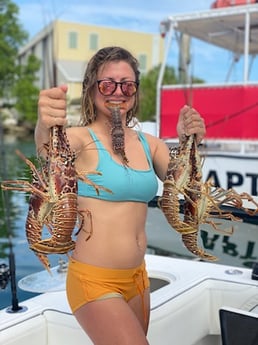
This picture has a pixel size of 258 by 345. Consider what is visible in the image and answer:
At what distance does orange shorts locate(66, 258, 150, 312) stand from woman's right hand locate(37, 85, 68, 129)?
58 centimetres

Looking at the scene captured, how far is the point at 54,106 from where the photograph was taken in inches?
67.9

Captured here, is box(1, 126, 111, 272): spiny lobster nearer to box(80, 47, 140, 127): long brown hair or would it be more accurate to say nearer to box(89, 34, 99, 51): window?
box(80, 47, 140, 127): long brown hair

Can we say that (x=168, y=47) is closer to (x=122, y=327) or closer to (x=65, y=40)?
(x=122, y=327)

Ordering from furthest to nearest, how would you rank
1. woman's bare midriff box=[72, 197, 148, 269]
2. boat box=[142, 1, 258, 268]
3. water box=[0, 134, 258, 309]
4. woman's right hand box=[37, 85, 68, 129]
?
boat box=[142, 1, 258, 268], water box=[0, 134, 258, 309], woman's bare midriff box=[72, 197, 148, 269], woman's right hand box=[37, 85, 68, 129]

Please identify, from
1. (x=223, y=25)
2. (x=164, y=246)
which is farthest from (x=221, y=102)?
(x=164, y=246)

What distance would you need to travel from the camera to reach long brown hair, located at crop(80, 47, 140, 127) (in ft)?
6.95

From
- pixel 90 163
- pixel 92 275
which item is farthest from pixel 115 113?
pixel 92 275

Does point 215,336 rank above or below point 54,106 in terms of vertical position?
below

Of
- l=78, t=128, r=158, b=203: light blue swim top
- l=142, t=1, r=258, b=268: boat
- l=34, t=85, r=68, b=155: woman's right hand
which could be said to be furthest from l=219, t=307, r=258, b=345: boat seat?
l=142, t=1, r=258, b=268: boat

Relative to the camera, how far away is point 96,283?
1944 mm

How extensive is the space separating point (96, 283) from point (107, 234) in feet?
0.61

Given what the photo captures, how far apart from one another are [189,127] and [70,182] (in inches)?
25.2

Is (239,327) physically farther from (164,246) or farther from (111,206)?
(164,246)

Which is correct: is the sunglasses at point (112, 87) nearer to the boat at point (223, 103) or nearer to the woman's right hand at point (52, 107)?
the woman's right hand at point (52, 107)
